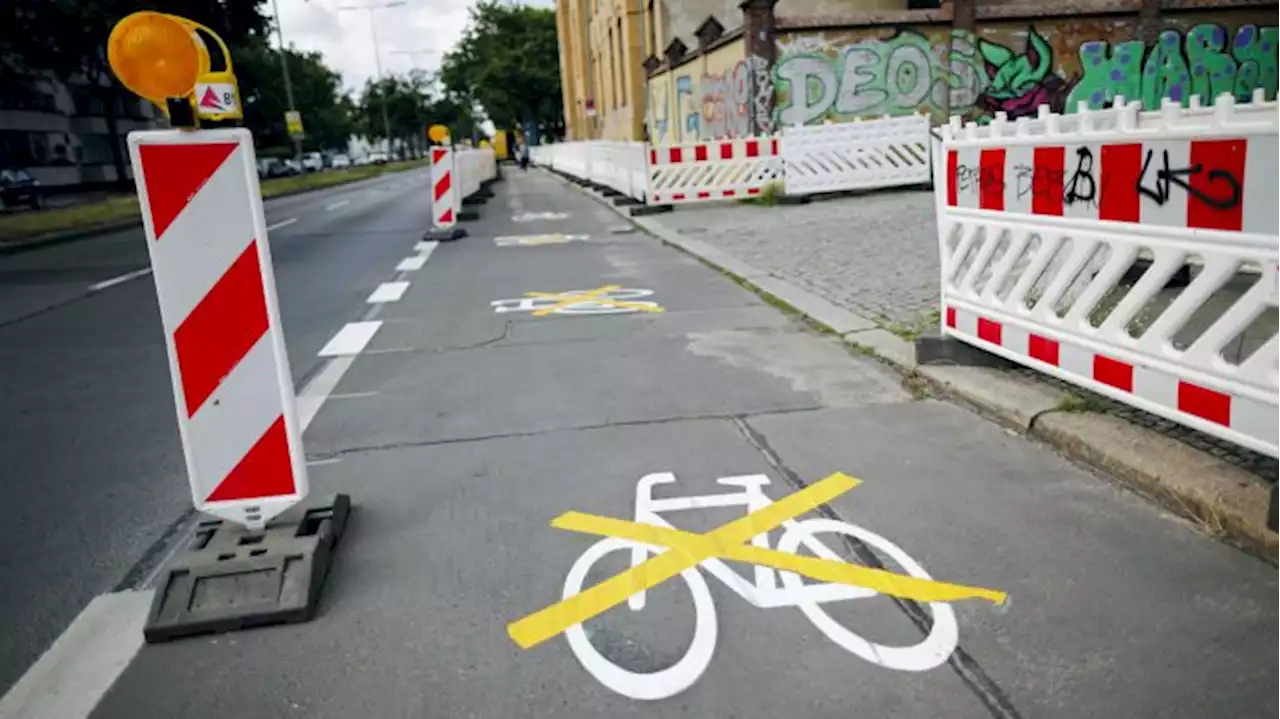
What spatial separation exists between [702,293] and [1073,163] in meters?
4.68

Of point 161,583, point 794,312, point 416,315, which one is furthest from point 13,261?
point 161,583

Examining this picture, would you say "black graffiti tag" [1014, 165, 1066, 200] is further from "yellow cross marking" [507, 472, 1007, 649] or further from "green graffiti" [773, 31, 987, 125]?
"green graffiti" [773, 31, 987, 125]

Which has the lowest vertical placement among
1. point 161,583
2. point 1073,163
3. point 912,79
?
point 161,583

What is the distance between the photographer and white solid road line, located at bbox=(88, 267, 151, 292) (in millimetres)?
11061

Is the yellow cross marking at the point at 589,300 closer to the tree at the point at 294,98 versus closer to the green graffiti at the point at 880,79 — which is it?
the green graffiti at the point at 880,79

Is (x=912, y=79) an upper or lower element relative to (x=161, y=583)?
upper

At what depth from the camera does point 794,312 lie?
733cm

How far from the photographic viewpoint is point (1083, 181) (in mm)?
4000

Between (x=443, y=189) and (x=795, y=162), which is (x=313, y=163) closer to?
(x=443, y=189)

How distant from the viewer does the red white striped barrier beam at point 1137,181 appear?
123 inches

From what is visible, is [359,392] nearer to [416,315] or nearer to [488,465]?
[488,465]

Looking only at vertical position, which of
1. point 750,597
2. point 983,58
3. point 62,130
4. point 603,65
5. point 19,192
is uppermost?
point 603,65

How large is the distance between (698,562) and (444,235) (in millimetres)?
12046

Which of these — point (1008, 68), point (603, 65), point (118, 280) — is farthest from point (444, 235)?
point (603, 65)
